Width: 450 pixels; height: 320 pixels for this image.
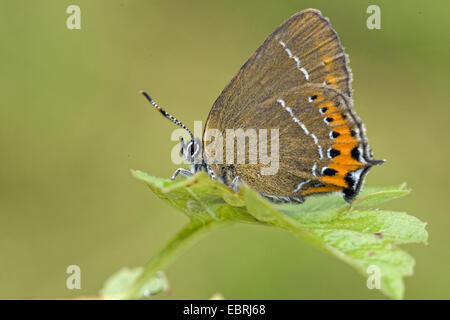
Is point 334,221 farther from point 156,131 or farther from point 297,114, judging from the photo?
point 156,131

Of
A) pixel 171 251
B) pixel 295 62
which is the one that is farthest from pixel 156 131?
pixel 171 251

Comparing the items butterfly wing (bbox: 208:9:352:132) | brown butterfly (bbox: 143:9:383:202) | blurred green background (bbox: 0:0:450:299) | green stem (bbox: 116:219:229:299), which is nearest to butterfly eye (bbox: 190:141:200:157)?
brown butterfly (bbox: 143:9:383:202)

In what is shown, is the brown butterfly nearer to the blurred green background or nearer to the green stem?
the green stem

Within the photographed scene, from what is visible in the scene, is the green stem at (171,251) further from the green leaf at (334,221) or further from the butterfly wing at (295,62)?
the butterfly wing at (295,62)

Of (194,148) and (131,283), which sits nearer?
(131,283)

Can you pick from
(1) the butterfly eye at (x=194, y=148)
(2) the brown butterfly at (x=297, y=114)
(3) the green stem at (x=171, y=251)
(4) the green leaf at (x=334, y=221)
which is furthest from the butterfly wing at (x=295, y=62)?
(3) the green stem at (x=171, y=251)

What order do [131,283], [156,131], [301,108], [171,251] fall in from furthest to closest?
1. [156,131]
2. [301,108]
3. [131,283]
4. [171,251]
